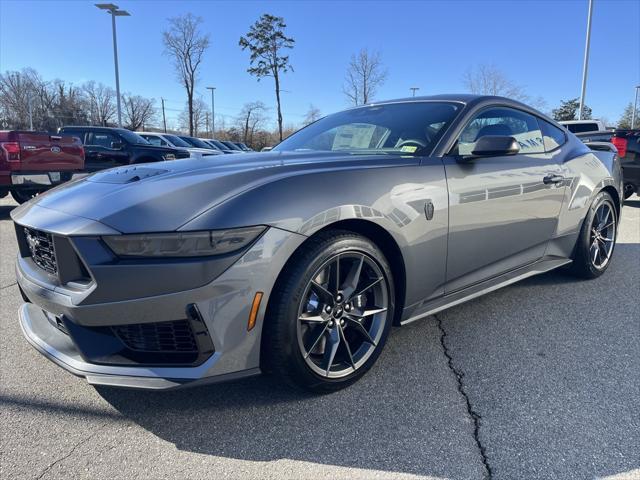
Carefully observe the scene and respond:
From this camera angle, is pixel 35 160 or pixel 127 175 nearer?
pixel 127 175

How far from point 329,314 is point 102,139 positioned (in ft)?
34.6

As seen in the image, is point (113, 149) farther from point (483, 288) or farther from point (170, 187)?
point (483, 288)

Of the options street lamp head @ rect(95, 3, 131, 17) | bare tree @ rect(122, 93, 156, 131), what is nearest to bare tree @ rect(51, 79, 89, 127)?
bare tree @ rect(122, 93, 156, 131)

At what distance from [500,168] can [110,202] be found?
7.46 feet

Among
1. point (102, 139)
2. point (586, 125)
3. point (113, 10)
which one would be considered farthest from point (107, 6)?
point (586, 125)

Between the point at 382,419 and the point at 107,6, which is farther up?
the point at 107,6

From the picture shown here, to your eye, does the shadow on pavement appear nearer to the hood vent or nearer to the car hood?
the car hood

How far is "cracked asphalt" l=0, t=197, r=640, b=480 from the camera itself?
174 centimetres

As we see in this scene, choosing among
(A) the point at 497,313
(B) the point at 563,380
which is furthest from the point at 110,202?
(A) the point at 497,313

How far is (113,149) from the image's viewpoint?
10.6 meters

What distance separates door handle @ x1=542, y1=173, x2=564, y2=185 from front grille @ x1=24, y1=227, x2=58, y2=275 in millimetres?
3068

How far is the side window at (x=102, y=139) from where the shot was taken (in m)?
10.8

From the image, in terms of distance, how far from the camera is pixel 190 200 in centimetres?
186

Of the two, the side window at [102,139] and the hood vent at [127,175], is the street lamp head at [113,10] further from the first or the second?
the hood vent at [127,175]
